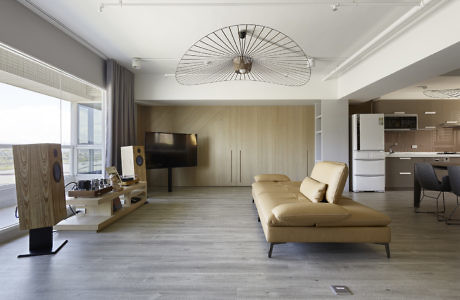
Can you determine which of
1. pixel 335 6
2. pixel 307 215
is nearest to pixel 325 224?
pixel 307 215

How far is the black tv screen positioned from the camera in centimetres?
A: 495

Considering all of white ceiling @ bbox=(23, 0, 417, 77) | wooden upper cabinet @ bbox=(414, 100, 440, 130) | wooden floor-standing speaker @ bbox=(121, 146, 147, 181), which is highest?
white ceiling @ bbox=(23, 0, 417, 77)

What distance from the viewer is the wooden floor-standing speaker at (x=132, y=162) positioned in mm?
4059

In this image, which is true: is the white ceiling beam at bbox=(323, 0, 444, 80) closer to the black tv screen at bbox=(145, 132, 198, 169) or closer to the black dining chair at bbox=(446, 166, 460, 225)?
the black dining chair at bbox=(446, 166, 460, 225)

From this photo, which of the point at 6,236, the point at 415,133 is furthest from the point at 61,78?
the point at 415,133

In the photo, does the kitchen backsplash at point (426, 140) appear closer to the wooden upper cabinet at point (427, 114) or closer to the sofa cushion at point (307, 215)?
the wooden upper cabinet at point (427, 114)

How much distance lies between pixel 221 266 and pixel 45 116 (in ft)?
12.3

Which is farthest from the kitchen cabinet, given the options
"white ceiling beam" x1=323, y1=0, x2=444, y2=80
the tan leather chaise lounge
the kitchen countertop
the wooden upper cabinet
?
the tan leather chaise lounge

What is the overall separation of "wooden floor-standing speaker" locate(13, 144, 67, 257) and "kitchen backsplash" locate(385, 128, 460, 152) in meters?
6.92

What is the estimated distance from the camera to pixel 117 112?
169 inches

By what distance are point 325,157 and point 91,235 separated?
468 cm

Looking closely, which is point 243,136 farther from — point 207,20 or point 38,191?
point 38,191

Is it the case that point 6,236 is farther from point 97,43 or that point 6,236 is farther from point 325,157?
point 325,157

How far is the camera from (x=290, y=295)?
1.57m
